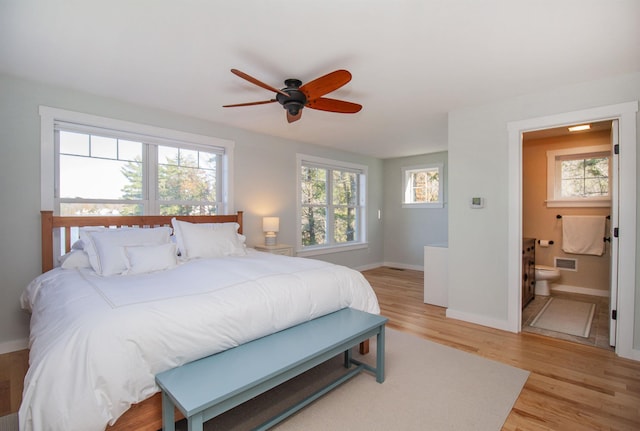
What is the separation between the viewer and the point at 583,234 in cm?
460

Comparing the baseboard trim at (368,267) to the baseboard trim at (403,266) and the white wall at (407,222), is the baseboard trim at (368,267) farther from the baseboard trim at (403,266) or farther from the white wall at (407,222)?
the white wall at (407,222)

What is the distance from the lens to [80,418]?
1.30 metres

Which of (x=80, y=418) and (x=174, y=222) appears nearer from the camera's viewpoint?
(x=80, y=418)

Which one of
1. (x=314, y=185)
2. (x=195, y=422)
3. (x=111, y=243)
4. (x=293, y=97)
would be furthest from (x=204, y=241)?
(x=314, y=185)

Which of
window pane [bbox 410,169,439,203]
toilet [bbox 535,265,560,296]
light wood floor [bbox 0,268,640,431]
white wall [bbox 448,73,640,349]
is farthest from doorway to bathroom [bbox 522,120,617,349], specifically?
window pane [bbox 410,169,439,203]

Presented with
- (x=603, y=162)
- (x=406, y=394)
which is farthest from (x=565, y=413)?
(x=603, y=162)

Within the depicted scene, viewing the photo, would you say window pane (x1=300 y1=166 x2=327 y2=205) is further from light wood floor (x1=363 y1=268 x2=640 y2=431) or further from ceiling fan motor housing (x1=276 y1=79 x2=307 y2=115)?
ceiling fan motor housing (x1=276 y1=79 x2=307 y2=115)

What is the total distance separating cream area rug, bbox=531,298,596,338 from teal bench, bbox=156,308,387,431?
2346 mm

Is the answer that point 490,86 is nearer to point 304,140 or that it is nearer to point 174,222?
point 304,140

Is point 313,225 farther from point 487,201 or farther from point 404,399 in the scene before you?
point 404,399

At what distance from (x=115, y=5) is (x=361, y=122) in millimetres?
2896

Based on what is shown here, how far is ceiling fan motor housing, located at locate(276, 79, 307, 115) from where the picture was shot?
2584 mm

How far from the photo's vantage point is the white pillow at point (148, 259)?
8.50ft

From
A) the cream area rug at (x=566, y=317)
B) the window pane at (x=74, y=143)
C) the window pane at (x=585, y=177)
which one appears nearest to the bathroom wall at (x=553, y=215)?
the window pane at (x=585, y=177)
